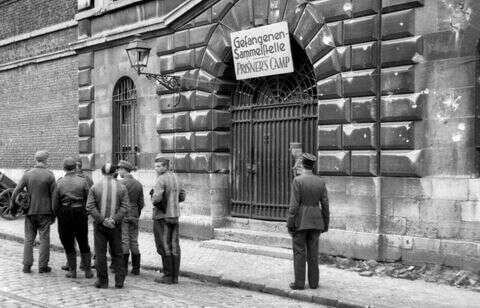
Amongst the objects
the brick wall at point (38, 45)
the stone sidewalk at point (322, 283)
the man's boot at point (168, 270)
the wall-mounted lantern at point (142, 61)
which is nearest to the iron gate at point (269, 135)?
the stone sidewalk at point (322, 283)

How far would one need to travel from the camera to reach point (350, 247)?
10445 millimetres

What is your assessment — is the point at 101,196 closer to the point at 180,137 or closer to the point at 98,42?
the point at 180,137

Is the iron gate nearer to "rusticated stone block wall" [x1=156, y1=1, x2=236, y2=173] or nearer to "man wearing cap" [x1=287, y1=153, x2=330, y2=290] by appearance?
"rusticated stone block wall" [x1=156, y1=1, x2=236, y2=173]

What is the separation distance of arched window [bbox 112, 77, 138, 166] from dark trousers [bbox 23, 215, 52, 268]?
5.37 meters

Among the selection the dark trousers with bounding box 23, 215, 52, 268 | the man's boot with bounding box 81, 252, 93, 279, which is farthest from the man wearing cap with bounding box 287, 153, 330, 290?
the dark trousers with bounding box 23, 215, 52, 268

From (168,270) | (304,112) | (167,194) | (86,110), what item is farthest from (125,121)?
(168,270)

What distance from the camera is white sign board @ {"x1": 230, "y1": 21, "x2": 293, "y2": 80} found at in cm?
1173

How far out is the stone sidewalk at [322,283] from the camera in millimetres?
7879

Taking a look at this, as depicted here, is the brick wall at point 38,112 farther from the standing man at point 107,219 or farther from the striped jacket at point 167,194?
the standing man at point 107,219

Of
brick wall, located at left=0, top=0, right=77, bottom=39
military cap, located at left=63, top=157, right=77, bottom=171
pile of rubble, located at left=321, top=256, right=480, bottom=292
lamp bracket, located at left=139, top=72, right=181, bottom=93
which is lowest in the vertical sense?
pile of rubble, located at left=321, top=256, right=480, bottom=292

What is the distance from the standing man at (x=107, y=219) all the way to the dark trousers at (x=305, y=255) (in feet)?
7.54

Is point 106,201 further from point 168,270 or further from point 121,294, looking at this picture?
point 168,270

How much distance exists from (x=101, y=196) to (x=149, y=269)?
214 centimetres

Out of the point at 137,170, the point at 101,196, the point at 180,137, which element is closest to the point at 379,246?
the point at 101,196
